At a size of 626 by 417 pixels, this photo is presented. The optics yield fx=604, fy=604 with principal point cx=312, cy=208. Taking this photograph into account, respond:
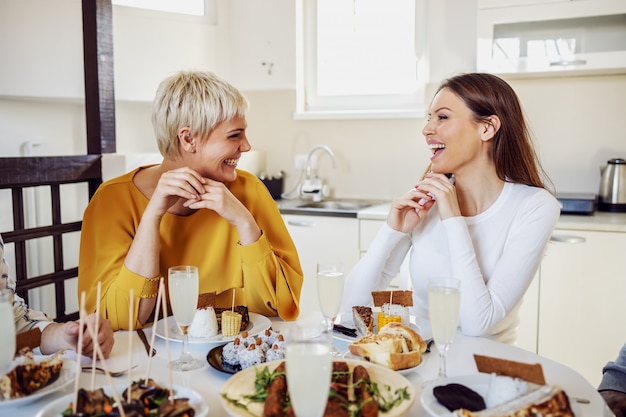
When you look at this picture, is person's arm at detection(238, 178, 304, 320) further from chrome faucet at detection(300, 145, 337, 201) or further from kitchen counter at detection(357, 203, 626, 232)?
chrome faucet at detection(300, 145, 337, 201)

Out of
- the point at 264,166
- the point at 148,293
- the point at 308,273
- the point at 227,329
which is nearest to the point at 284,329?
the point at 227,329

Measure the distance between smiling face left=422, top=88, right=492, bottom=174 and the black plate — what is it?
87 cm

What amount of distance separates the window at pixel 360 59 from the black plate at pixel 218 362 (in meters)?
2.53

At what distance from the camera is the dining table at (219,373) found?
1.03m

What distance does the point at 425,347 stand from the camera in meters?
1.24

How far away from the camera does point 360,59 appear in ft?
12.3

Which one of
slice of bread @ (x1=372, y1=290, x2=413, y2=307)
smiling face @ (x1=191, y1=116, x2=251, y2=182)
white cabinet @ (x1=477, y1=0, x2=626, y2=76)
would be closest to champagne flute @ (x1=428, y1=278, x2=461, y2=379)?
slice of bread @ (x1=372, y1=290, x2=413, y2=307)

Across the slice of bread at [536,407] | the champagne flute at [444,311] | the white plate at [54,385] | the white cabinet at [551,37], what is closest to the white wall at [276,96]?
the white cabinet at [551,37]

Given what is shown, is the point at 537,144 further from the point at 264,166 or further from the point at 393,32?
the point at 264,166

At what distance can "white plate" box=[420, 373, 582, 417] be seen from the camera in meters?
0.96

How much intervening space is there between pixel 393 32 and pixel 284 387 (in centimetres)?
302

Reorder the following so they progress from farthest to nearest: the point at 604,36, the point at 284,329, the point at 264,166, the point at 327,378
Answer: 1. the point at 264,166
2. the point at 604,36
3. the point at 284,329
4. the point at 327,378

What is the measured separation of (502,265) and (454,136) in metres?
0.41

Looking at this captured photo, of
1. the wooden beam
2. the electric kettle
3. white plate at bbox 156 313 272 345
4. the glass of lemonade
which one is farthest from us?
the electric kettle
